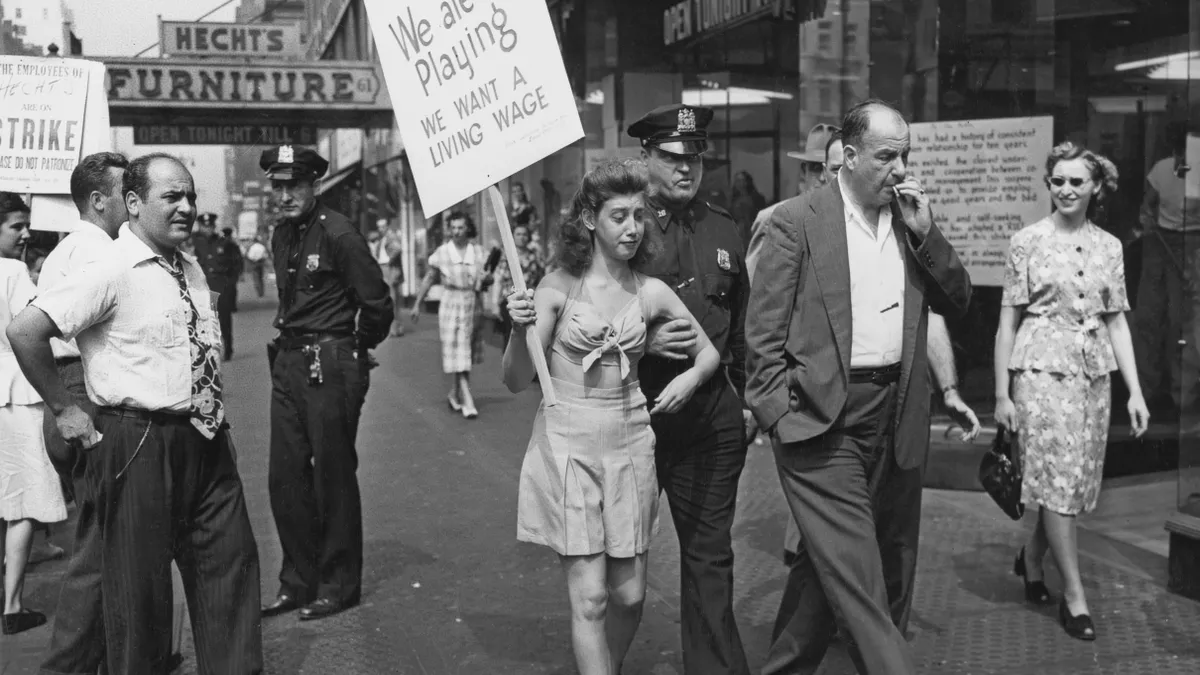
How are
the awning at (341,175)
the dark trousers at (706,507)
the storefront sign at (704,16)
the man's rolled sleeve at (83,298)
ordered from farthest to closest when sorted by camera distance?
the awning at (341,175) → the storefront sign at (704,16) → the dark trousers at (706,507) → the man's rolled sleeve at (83,298)

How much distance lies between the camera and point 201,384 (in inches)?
166

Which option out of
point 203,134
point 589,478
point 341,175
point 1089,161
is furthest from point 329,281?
point 341,175

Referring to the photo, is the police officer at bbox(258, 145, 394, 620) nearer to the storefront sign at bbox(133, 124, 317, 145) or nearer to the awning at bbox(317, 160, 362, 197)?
the storefront sign at bbox(133, 124, 317, 145)

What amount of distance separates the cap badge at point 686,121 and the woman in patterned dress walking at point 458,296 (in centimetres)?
777

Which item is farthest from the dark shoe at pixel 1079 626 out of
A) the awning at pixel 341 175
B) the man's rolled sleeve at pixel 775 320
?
the awning at pixel 341 175

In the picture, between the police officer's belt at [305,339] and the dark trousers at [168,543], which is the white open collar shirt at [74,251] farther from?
the police officer's belt at [305,339]

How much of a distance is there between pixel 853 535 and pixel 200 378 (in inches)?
84.8

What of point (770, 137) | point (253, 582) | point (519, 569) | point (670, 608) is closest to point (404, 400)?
point (770, 137)

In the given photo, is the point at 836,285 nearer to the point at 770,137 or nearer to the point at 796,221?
the point at 796,221

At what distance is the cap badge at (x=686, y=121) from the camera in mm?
4625

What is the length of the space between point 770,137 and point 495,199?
955 cm

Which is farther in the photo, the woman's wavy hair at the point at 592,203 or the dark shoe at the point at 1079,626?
the dark shoe at the point at 1079,626

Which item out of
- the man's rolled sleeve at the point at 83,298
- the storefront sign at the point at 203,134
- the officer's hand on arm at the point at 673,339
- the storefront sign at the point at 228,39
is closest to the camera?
the man's rolled sleeve at the point at 83,298

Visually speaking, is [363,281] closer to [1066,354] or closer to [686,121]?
[686,121]
